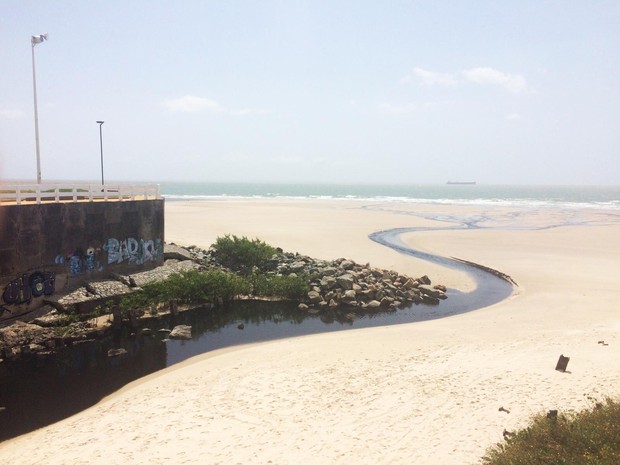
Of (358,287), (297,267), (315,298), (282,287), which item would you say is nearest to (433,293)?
(358,287)

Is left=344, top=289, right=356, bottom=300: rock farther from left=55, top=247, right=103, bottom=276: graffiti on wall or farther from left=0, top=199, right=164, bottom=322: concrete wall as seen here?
left=55, top=247, right=103, bottom=276: graffiti on wall

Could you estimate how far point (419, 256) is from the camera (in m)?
43.4

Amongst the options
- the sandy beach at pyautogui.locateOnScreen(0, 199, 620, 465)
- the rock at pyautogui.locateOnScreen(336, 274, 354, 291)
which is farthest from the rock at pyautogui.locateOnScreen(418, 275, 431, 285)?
the sandy beach at pyautogui.locateOnScreen(0, 199, 620, 465)

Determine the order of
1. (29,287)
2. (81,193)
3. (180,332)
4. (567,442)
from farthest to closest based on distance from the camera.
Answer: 1. (81,193)
2. (29,287)
3. (180,332)
4. (567,442)

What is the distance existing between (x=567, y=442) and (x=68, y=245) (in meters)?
23.8

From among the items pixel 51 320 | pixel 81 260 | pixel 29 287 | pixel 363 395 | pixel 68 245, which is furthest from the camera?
pixel 81 260

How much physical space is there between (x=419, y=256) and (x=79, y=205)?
2955 cm

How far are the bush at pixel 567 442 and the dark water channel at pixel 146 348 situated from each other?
1293 cm

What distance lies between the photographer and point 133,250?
28.5 metres

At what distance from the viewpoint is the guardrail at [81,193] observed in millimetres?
22913

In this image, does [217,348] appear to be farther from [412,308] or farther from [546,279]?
[546,279]

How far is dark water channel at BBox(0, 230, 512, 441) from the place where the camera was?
15477 millimetres

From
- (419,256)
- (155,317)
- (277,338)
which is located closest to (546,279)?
(419,256)

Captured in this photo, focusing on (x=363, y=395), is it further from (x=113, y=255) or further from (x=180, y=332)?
(x=113, y=255)
